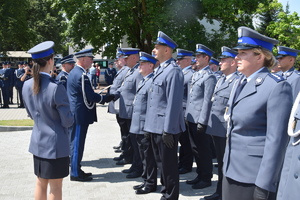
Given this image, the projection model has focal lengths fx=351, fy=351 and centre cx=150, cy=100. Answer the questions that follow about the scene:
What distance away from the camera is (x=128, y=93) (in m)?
6.57

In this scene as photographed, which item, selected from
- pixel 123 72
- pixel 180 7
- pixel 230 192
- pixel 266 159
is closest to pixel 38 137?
pixel 230 192

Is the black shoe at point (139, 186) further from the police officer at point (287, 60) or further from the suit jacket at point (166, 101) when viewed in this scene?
the police officer at point (287, 60)

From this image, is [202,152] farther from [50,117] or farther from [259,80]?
[259,80]

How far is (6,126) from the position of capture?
11023 millimetres

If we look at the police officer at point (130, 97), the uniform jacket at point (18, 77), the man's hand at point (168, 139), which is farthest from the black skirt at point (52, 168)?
the uniform jacket at point (18, 77)

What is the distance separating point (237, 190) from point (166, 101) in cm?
218

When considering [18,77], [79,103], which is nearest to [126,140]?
[79,103]

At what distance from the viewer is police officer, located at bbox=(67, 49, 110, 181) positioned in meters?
5.98

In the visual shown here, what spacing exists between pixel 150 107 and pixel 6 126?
7575 millimetres

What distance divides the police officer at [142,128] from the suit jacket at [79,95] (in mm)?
853

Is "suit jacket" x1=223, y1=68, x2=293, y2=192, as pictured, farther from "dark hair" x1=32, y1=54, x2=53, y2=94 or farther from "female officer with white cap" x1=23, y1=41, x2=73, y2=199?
"dark hair" x1=32, y1=54, x2=53, y2=94

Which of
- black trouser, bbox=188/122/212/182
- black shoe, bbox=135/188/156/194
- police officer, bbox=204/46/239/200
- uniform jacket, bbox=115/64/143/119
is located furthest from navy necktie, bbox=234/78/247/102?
uniform jacket, bbox=115/64/143/119

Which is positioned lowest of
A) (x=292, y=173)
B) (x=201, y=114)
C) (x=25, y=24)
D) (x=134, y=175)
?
(x=134, y=175)

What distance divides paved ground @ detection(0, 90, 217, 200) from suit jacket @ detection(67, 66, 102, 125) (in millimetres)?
1131
